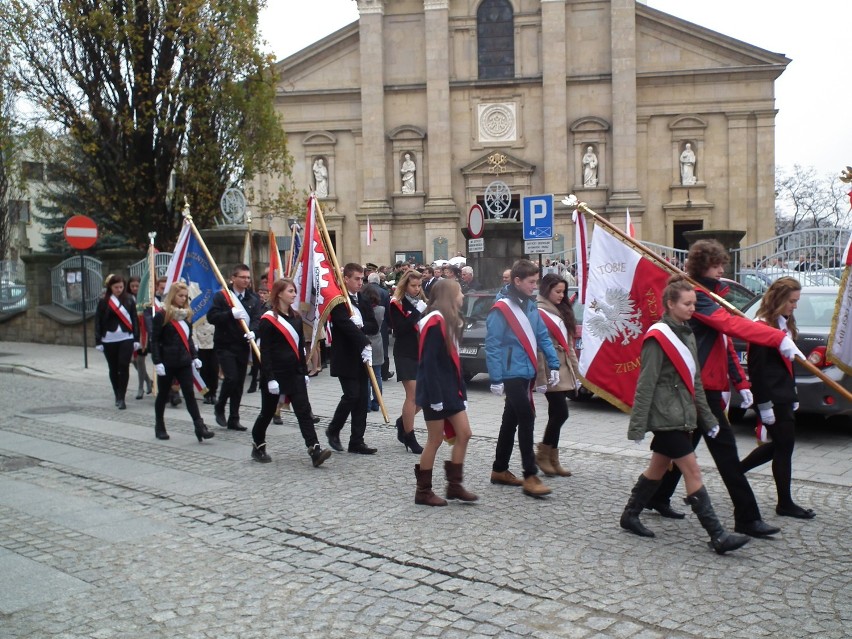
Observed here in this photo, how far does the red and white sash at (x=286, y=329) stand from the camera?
343 inches

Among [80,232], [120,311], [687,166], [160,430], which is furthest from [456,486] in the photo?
[687,166]

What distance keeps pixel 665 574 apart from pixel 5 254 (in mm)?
48177

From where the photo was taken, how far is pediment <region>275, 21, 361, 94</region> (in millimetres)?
42875

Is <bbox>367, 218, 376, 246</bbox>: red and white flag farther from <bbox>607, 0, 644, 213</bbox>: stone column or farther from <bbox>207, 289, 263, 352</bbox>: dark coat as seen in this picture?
<bbox>207, 289, 263, 352</bbox>: dark coat

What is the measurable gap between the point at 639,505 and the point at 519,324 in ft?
5.96

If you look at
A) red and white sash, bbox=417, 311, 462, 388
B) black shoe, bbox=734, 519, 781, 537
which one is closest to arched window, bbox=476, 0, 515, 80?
red and white sash, bbox=417, 311, 462, 388

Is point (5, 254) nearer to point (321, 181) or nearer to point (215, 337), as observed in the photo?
point (321, 181)

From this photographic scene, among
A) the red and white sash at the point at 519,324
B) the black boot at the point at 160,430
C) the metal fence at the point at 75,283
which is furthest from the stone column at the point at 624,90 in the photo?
the red and white sash at the point at 519,324

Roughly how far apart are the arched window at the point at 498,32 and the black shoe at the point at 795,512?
3793 cm

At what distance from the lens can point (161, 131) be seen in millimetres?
22719

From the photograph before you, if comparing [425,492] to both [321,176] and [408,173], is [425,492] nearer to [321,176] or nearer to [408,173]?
[408,173]

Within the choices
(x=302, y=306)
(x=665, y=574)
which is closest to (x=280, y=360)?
(x=302, y=306)

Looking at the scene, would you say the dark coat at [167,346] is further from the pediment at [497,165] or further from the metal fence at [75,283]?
the pediment at [497,165]

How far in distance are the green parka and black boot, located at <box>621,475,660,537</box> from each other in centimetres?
48
